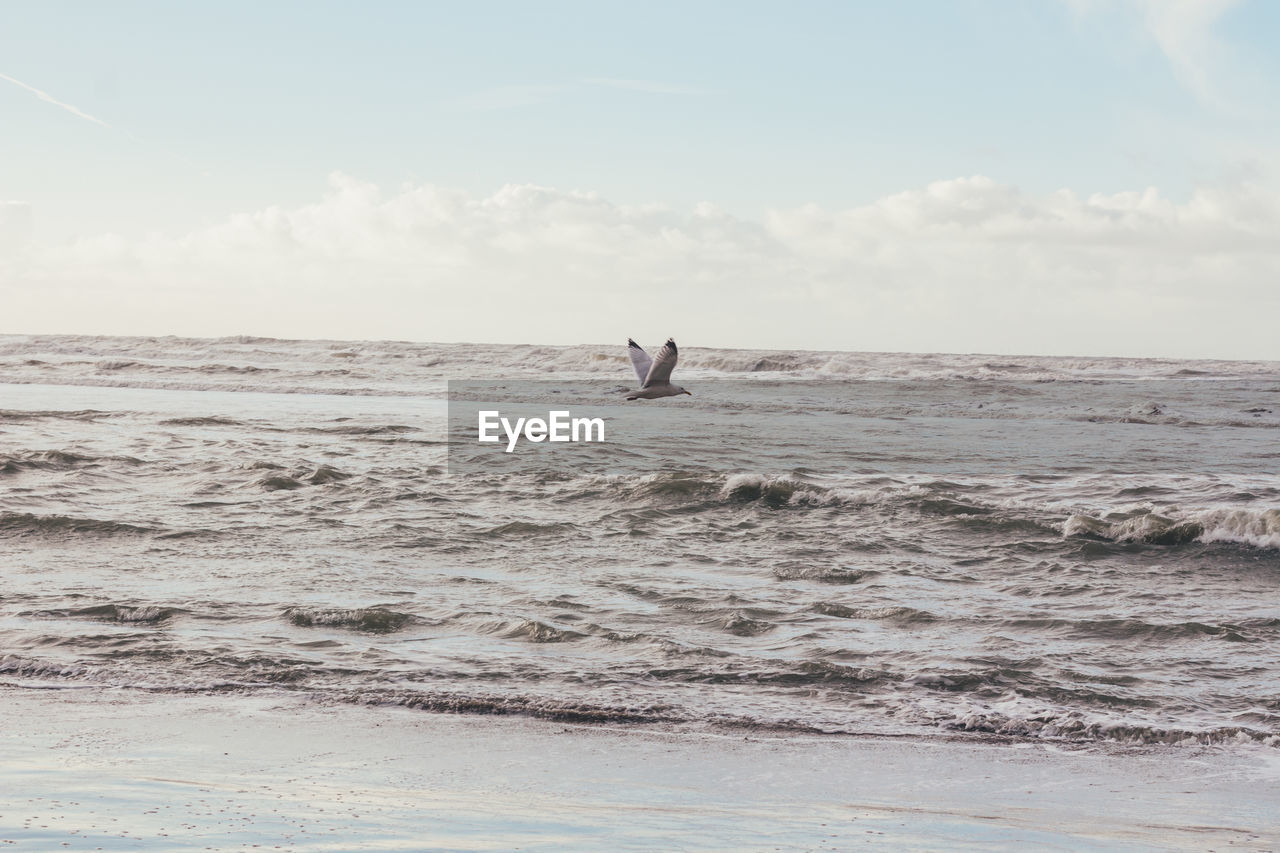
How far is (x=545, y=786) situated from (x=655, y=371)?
1135 centimetres

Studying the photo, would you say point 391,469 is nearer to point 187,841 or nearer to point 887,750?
point 887,750

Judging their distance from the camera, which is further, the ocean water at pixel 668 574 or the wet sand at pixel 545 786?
the ocean water at pixel 668 574

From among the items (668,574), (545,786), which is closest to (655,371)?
(668,574)

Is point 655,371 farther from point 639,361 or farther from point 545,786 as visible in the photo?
point 545,786

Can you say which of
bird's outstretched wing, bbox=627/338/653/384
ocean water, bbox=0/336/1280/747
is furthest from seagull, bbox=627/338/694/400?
ocean water, bbox=0/336/1280/747

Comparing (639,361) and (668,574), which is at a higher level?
(639,361)

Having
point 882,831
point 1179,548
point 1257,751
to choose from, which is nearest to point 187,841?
point 882,831

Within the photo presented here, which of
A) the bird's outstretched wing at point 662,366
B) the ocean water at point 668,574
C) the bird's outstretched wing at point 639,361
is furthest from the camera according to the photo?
the bird's outstretched wing at point 639,361

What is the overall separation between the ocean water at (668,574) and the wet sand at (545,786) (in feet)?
1.21

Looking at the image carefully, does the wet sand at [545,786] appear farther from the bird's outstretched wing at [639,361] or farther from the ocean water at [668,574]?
the bird's outstretched wing at [639,361]

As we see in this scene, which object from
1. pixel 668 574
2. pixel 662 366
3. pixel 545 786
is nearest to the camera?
pixel 545 786

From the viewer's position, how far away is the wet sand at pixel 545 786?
13.1 feet

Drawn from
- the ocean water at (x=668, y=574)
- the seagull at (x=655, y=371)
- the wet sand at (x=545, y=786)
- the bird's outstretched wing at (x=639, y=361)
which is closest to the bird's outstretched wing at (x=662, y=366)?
the seagull at (x=655, y=371)

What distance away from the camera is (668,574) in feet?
30.8
